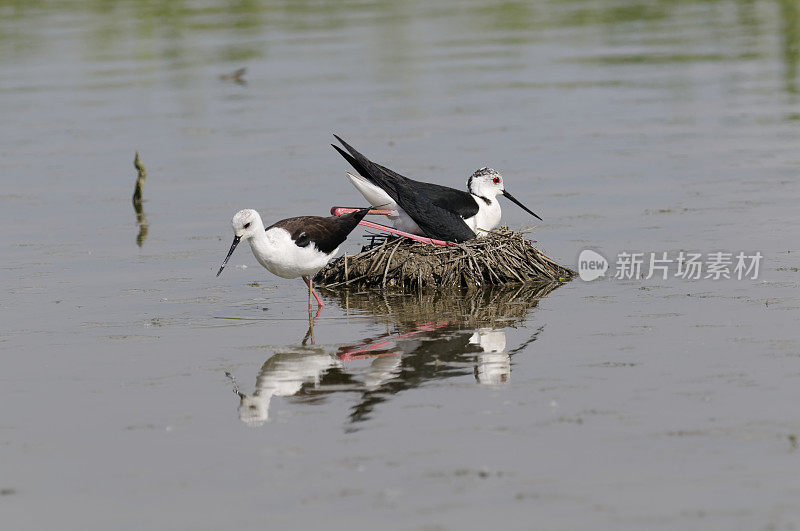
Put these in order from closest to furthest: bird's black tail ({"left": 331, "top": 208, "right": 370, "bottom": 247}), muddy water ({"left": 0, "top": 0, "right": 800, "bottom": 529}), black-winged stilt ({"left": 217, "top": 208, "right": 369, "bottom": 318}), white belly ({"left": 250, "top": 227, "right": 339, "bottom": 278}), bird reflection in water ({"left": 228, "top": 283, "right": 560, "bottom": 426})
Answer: muddy water ({"left": 0, "top": 0, "right": 800, "bottom": 529}) → bird reflection in water ({"left": 228, "top": 283, "right": 560, "bottom": 426}) → black-winged stilt ({"left": 217, "top": 208, "right": 369, "bottom": 318}) → white belly ({"left": 250, "top": 227, "right": 339, "bottom": 278}) → bird's black tail ({"left": 331, "top": 208, "right": 370, "bottom": 247})

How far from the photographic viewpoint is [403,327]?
1081 cm

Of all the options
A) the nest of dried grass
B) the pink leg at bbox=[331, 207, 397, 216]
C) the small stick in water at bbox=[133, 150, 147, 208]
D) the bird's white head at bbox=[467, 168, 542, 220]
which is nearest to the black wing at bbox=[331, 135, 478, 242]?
the nest of dried grass

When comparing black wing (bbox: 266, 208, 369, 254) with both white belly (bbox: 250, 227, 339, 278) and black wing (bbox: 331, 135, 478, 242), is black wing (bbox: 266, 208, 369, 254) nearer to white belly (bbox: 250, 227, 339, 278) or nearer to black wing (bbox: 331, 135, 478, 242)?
white belly (bbox: 250, 227, 339, 278)

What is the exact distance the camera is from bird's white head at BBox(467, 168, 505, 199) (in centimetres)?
1323

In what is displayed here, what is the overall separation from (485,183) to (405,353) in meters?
3.75

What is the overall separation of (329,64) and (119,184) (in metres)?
11.4

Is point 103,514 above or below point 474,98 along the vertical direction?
below

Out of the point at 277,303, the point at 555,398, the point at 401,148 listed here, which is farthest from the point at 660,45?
the point at 555,398

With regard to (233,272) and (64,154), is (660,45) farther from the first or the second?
(233,272)

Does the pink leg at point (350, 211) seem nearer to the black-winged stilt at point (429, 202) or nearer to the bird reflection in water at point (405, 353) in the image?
the black-winged stilt at point (429, 202)

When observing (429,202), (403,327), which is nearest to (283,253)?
(403,327)

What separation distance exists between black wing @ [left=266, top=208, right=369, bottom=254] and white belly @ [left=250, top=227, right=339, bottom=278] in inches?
2.0

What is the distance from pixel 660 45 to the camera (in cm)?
3005

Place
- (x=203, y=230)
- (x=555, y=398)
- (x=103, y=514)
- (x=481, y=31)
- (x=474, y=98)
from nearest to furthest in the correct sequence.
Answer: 1. (x=103, y=514)
2. (x=555, y=398)
3. (x=203, y=230)
4. (x=474, y=98)
5. (x=481, y=31)
